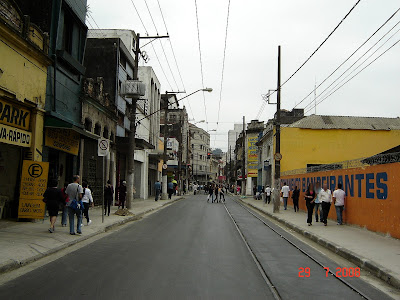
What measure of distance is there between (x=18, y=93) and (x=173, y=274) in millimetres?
9365

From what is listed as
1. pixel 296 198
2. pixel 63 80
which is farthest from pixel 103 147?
pixel 296 198

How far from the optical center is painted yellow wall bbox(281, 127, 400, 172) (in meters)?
38.3

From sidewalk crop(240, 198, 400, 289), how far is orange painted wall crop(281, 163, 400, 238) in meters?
0.39

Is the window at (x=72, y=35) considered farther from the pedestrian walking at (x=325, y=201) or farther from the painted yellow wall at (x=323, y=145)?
the painted yellow wall at (x=323, y=145)

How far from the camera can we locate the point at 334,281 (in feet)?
23.0

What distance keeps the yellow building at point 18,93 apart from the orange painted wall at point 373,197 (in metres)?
12.1

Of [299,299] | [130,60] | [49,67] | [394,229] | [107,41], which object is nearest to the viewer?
[299,299]

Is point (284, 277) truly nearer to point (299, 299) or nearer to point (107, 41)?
point (299, 299)

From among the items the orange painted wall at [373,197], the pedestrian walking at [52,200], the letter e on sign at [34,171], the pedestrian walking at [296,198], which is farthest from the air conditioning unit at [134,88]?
the pedestrian walking at [296,198]

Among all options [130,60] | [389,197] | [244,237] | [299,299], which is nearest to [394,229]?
[389,197]

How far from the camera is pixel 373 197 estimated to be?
45.2 ft

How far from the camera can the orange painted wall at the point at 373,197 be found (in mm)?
12125

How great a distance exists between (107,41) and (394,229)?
74.8 feet

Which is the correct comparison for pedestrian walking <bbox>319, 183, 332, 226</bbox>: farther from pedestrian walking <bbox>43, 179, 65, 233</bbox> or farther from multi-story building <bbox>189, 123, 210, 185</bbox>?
multi-story building <bbox>189, 123, 210, 185</bbox>
